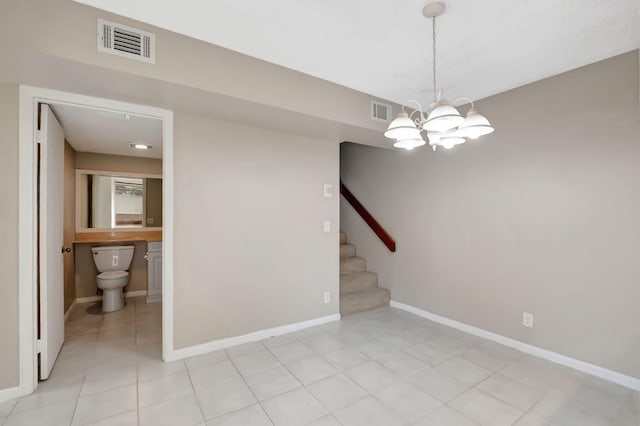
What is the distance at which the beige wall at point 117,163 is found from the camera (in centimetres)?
403

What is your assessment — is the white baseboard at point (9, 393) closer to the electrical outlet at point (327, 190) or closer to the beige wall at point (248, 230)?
the beige wall at point (248, 230)

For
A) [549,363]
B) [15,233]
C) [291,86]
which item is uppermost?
[291,86]

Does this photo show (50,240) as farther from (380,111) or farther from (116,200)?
(380,111)

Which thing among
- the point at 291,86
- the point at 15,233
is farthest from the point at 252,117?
the point at 15,233

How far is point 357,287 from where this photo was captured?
3.99 metres

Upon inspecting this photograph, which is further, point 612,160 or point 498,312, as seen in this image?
point 498,312

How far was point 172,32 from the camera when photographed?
1912 mm

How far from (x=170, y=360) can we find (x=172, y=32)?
2.55 m

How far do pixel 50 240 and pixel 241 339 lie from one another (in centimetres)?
179

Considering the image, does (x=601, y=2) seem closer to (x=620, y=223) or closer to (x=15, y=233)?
(x=620, y=223)

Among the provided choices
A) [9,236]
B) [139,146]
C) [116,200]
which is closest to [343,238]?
[139,146]

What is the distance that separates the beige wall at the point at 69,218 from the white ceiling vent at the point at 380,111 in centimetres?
350

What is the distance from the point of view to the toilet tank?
→ 3.85m

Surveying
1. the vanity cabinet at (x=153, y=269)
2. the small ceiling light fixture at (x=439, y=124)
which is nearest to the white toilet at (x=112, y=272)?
the vanity cabinet at (x=153, y=269)
